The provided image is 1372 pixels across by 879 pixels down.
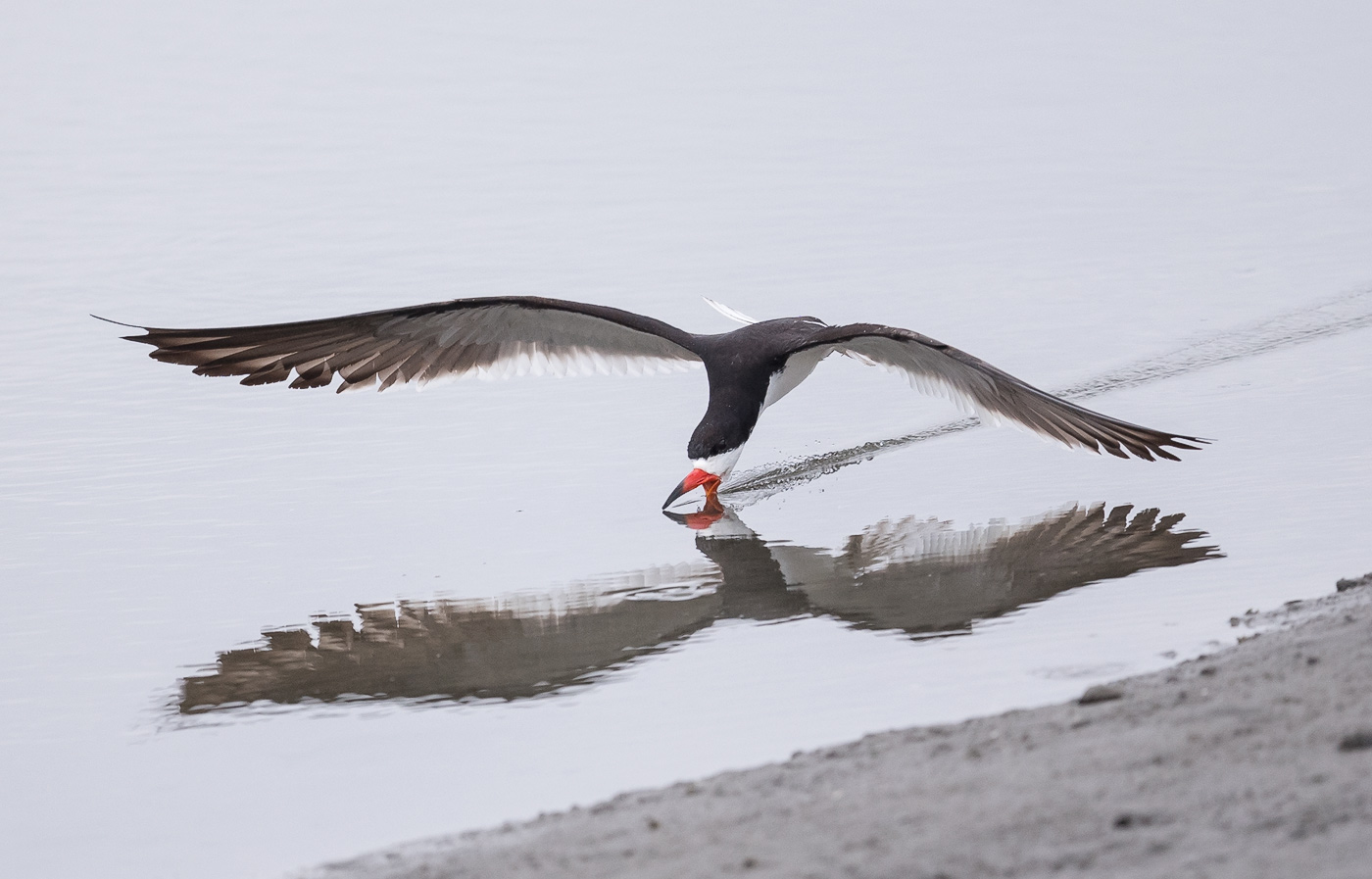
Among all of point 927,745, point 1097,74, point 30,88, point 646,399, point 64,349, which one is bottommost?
point 927,745

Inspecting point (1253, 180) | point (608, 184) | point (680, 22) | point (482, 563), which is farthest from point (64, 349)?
point (680, 22)

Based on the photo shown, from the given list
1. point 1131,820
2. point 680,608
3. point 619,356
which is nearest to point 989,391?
point 680,608

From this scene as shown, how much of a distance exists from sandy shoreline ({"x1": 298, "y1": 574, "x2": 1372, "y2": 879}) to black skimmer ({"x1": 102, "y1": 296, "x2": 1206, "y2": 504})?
3.04 meters

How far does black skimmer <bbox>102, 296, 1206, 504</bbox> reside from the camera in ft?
24.7

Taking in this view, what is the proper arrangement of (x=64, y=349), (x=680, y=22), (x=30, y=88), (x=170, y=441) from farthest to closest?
(x=680, y=22) → (x=30, y=88) → (x=64, y=349) → (x=170, y=441)

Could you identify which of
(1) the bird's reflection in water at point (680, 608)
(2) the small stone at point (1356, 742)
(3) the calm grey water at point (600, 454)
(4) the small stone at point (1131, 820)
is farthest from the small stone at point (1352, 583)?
(4) the small stone at point (1131, 820)

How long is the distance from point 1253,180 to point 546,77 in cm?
1059

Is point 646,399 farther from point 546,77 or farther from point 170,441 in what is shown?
point 546,77

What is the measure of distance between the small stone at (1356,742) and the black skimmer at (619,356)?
3.49 metres

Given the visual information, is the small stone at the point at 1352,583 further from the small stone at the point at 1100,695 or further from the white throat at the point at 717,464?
the white throat at the point at 717,464

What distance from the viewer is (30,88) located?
2147cm

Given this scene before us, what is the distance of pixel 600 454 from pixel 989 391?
2.31 meters

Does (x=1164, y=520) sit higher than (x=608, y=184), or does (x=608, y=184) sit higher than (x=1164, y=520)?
(x=608, y=184)

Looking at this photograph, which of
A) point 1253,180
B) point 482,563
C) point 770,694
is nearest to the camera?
point 770,694
